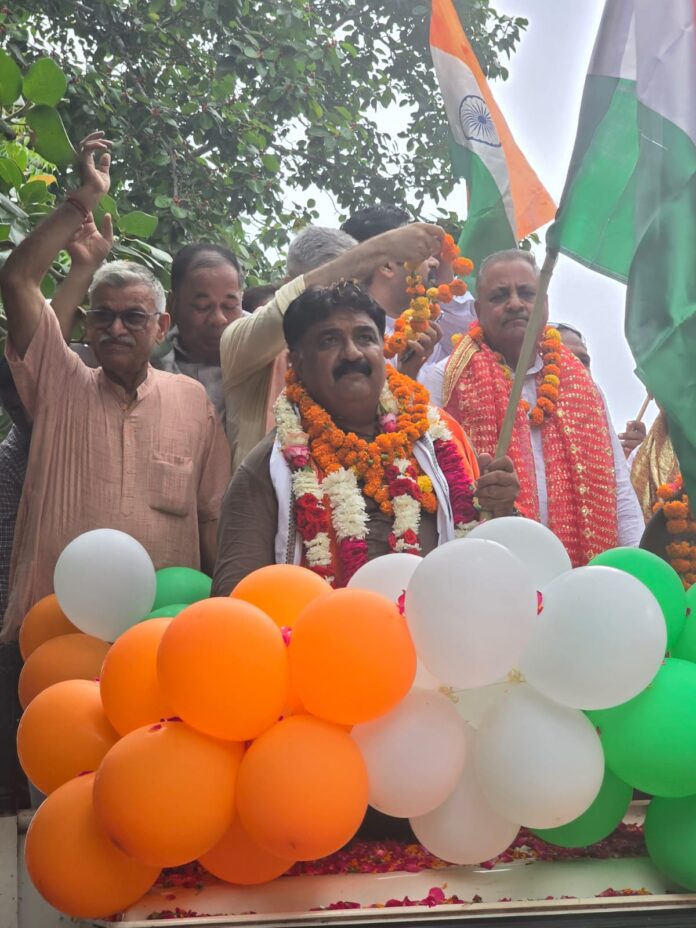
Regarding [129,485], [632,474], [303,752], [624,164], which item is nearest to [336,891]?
[303,752]

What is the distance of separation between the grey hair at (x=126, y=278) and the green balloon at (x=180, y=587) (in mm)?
1030

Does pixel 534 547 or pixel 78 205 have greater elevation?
pixel 78 205

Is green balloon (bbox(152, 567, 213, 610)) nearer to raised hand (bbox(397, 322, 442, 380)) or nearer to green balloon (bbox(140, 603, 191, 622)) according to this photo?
green balloon (bbox(140, 603, 191, 622))

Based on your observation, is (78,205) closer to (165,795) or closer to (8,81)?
(8,81)

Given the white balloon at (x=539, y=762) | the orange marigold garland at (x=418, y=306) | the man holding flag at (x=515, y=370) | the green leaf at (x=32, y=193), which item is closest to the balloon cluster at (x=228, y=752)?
the white balloon at (x=539, y=762)

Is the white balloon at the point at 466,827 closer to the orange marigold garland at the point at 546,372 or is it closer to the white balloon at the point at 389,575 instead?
the white balloon at the point at 389,575

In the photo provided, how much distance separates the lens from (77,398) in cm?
383

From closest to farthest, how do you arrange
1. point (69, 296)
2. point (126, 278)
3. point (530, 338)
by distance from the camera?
point (530, 338) → point (126, 278) → point (69, 296)

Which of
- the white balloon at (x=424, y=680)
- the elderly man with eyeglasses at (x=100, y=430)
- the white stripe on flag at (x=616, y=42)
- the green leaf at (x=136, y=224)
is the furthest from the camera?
the green leaf at (x=136, y=224)

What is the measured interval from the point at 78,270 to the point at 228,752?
2447 millimetres

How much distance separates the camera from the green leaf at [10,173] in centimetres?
498

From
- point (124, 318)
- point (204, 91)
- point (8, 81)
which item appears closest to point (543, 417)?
point (124, 318)

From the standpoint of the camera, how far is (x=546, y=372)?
14.5ft

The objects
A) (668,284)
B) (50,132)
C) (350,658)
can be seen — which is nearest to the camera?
(350,658)
